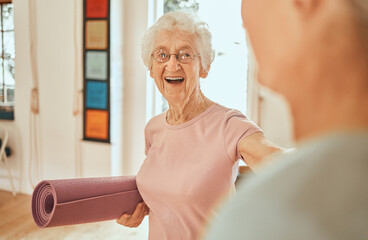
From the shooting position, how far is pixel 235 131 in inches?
27.9

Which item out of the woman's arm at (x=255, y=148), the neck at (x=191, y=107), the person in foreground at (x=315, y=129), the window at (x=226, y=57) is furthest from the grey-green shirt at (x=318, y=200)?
Result: the window at (x=226, y=57)

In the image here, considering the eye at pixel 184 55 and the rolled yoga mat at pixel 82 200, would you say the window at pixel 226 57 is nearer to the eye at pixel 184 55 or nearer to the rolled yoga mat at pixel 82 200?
the eye at pixel 184 55

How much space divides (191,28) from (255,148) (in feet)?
1.28

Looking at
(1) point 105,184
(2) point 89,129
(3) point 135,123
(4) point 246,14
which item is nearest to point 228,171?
A: (1) point 105,184

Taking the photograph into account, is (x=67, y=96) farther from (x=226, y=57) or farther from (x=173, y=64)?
(x=173, y=64)

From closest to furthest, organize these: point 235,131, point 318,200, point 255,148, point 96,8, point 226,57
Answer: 1. point 318,200
2. point 255,148
3. point 235,131
4. point 226,57
5. point 96,8

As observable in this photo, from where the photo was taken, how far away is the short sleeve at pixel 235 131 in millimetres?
670

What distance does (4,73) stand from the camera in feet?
9.65

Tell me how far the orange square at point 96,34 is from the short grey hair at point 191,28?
1818 millimetres

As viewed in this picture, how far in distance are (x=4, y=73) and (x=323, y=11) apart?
3196 millimetres

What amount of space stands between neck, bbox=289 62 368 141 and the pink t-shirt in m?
0.47

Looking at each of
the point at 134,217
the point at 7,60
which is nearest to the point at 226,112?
the point at 134,217

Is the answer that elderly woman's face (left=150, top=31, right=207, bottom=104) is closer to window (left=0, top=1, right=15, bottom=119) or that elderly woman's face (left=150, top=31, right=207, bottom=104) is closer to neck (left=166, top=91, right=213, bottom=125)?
neck (left=166, top=91, right=213, bottom=125)

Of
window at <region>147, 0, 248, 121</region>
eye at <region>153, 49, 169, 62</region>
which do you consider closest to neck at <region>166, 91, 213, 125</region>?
eye at <region>153, 49, 169, 62</region>
